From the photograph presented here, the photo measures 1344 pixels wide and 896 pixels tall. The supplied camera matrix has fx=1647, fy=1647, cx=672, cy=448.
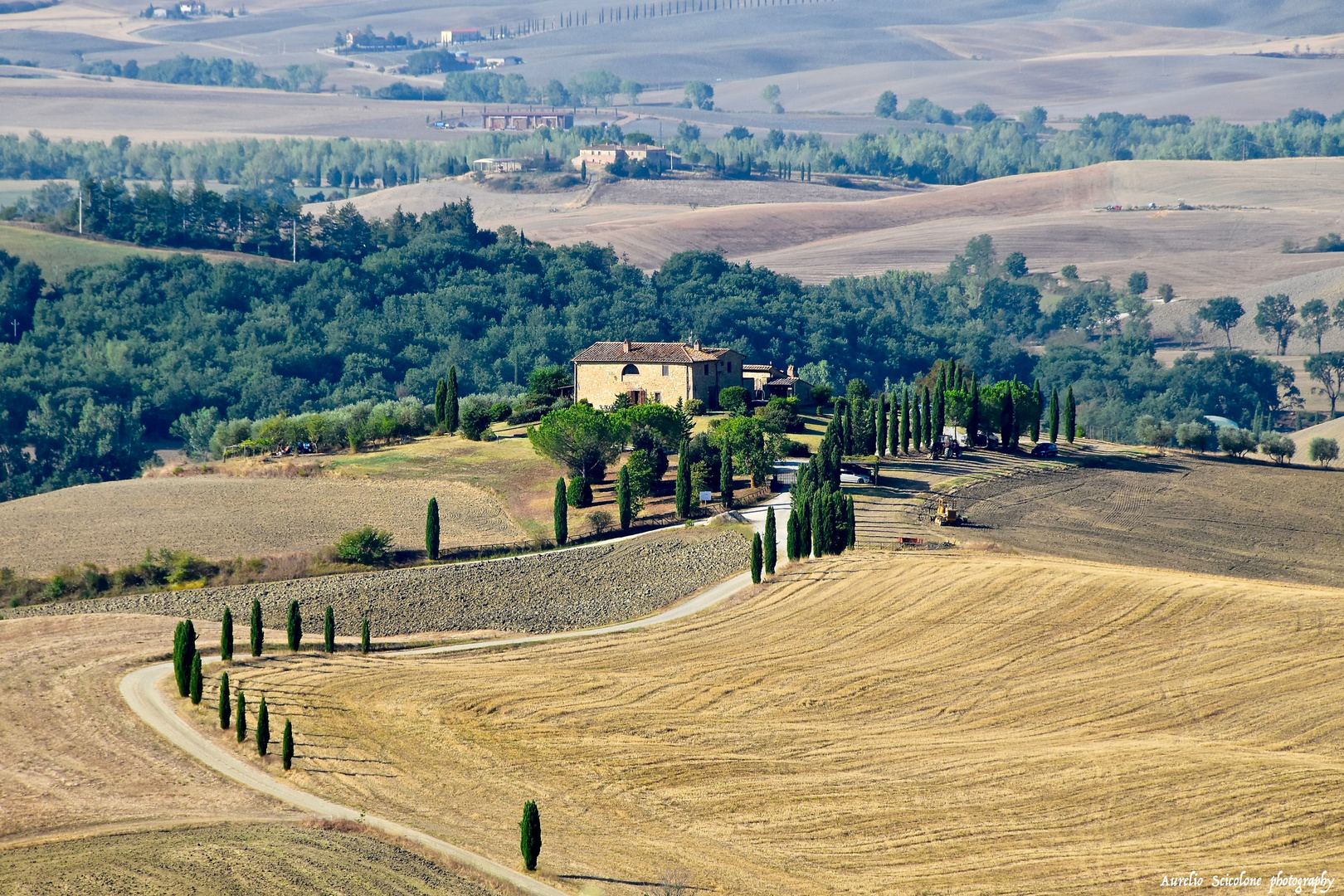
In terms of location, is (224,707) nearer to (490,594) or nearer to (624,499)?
(490,594)

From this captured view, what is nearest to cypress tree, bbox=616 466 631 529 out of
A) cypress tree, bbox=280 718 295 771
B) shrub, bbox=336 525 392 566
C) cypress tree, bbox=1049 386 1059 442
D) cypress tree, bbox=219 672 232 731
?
shrub, bbox=336 525 392 566

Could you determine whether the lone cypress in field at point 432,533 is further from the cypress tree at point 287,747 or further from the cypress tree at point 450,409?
the cypress tree at point 287,747

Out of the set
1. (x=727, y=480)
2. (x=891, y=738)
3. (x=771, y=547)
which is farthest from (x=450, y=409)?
(x=891, y=738)

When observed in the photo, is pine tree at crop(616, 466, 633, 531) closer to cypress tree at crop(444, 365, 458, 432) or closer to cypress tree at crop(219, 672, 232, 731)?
cypress tree at crop(444, 365, 458, 432)

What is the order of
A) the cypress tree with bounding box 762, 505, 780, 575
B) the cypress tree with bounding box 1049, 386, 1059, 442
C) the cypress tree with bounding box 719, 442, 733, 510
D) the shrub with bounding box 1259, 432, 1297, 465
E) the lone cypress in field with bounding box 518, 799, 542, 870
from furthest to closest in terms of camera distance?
the shrub with bounding box 1259, 432, 1297, 465, the cypress tree with bounding box 1049, 386, 1059, 442, the cypress tree with bounding box 719, 442, 733, 510, the cypress tree with bounding box 762, 505, 780, 575, the lone cypress in field with bounding box 518, 799, 542, 870

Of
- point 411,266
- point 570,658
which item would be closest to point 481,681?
point 570,658

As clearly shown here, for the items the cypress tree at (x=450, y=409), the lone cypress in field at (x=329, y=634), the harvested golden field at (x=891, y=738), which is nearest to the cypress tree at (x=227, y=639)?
the harvested golden field at (x=891, y=738)
